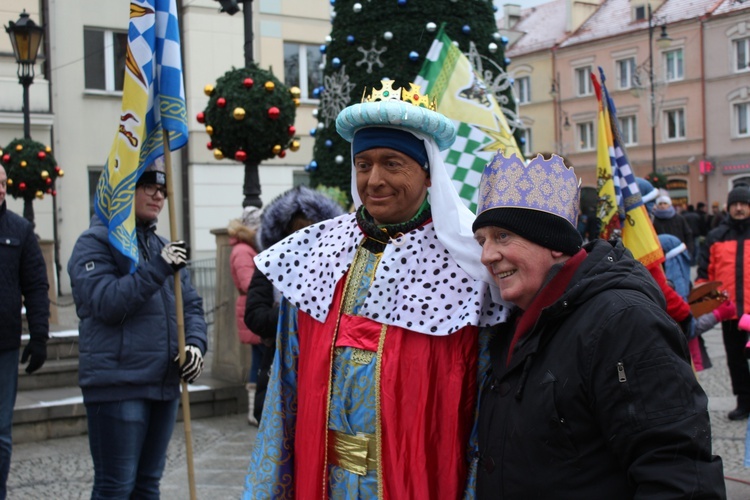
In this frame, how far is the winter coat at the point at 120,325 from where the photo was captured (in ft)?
12.0

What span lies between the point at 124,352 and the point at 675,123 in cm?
3864

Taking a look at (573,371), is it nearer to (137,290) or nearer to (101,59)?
(137,290)

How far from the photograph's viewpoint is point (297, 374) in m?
2.78

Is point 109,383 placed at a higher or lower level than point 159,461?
higher

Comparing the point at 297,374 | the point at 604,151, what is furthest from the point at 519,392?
the point at 604,151

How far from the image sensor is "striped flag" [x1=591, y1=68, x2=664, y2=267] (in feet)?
15.8

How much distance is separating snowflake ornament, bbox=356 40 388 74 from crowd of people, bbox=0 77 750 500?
267 centimetres

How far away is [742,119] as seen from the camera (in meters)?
36.4

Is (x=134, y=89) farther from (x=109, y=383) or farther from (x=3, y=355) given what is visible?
(x=3, y=355)

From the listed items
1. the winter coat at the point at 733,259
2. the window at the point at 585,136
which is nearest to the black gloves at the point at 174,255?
the winter coat at the point at 733,259

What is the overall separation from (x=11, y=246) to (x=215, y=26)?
50.2 feet

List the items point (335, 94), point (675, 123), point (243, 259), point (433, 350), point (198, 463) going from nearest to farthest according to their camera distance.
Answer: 1. point (433, 350)
2. point (198, 463)
3. point (335, 94)
4. point (243, 259)
5. point (675, 123)

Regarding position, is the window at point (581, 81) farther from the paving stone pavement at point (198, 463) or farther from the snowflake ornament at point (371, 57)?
the snowflake ornament at point (371, 57)

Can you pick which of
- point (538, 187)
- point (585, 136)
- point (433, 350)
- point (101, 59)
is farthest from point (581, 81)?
point (538, 187)
